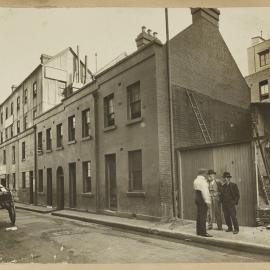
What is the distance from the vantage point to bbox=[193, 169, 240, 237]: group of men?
9.45 metres

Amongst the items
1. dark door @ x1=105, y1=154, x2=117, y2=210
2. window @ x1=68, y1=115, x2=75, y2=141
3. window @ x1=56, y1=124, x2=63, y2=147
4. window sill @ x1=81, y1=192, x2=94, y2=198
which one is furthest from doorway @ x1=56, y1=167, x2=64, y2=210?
dark door @ x1=105, y1=154, x2=117, y2=210

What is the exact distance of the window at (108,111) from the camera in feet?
49.6

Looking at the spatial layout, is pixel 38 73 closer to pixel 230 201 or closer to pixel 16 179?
pixel 16 179

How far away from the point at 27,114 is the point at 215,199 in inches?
754

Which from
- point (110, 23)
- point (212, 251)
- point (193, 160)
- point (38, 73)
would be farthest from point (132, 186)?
point (38, 73)

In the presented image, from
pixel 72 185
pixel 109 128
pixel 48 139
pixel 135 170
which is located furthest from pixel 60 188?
pixel 135 170

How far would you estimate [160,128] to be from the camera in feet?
40.6

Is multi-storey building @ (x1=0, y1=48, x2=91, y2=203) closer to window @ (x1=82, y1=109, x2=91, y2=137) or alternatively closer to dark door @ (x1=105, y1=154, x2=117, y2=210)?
window @ (x1=82, y1=109, x2=91, y2=137)

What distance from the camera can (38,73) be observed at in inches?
920

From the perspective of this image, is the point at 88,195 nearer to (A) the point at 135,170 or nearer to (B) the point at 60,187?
(B) the point at 60,187

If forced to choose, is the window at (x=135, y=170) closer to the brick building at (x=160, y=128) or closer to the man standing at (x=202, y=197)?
the brick building at (x=160, y=128)

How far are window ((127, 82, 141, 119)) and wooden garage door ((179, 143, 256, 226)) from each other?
2.75 m

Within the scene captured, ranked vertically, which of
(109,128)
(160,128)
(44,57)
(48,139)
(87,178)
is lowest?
(87,178)

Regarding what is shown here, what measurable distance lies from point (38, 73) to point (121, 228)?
14580 millimetres
